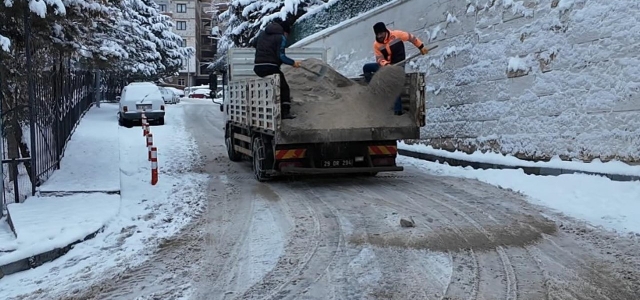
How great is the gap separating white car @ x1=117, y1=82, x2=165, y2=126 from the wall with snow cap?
11.1 meters

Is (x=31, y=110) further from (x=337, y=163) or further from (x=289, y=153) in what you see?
(x=337, y=163)

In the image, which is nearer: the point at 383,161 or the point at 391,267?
the point at 391,267

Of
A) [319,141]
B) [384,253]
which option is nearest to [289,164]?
[319,141]

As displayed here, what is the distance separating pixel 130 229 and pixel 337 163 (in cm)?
378

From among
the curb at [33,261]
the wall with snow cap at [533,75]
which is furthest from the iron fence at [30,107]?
the wall with snow cap at [533,75]

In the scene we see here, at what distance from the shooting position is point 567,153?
9.24 m

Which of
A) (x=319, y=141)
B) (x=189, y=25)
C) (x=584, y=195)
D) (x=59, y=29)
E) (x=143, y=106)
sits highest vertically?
(x=189, y=25)

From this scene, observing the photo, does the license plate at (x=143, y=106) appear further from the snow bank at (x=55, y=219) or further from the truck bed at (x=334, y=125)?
the snow bank at (x=55, y=219)

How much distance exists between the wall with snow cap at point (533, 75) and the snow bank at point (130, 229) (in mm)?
5604

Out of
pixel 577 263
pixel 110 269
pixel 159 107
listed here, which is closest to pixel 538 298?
pixel 577 263

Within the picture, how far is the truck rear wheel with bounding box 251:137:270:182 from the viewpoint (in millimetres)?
10016

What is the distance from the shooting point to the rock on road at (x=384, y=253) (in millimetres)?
4742

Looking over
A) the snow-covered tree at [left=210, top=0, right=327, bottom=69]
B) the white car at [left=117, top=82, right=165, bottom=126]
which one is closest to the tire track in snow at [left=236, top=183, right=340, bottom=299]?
the white car at [left=117, top=82, right=165, bottom=126]

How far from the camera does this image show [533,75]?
9977mm
